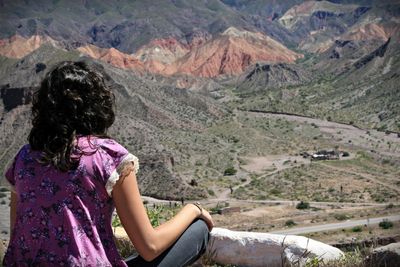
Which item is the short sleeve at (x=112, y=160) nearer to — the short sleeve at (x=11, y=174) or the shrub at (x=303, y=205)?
the short sleeve at (x=11, y=174)

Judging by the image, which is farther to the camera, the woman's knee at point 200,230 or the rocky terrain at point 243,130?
the rocky terrain at point 243,130

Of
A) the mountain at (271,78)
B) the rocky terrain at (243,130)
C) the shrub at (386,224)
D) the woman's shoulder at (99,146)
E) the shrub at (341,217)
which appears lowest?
the mountain at (271,78)

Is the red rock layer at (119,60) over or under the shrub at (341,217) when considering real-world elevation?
under

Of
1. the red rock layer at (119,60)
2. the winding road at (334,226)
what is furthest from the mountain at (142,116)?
the red rock layer at (119,60)

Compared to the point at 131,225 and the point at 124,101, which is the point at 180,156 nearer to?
the point at 124,101

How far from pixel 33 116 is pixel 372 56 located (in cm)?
15363

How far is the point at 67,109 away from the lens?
389 centimetres

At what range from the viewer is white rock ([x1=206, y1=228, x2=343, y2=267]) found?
6.95m

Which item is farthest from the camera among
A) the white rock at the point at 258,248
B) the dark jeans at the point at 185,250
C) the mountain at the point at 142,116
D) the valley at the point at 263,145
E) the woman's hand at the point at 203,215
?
the mountain at the point at 142,116

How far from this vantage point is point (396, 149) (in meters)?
79.1

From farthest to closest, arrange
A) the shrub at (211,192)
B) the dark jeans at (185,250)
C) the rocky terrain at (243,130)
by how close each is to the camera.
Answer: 1. the rocky terrain at (243,130)
2. the shrub at (211,192)
3. the dark jeans at (185,250)

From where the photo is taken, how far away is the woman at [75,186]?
3.71m

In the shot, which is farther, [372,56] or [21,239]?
[372,56]

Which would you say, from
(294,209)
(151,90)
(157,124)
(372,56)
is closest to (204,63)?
(372,56)
